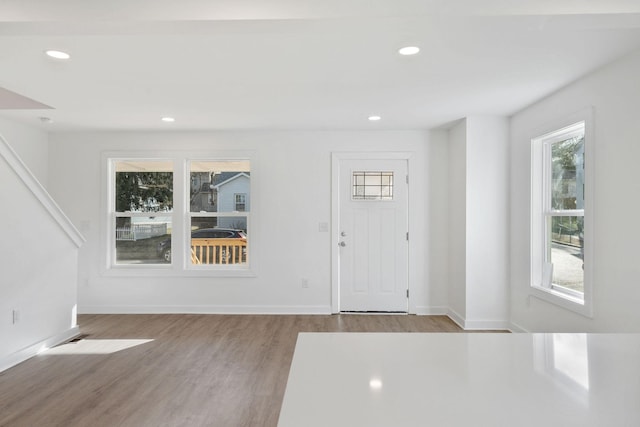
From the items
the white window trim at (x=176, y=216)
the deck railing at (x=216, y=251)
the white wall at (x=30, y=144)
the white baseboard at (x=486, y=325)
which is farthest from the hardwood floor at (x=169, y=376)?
the white wall at (x=30, y=144)

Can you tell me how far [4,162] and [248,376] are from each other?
2693 millimetres

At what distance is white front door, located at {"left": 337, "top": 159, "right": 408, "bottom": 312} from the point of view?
4953 mm

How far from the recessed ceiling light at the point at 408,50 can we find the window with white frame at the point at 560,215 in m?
1.56

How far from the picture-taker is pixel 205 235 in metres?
5.14

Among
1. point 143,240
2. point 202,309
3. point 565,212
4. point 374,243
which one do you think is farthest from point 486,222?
point 143,240

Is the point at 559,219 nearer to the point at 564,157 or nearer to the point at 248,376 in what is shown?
the point at 564,157

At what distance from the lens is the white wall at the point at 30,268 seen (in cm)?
328

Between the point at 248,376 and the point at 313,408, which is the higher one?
the point at 313,408

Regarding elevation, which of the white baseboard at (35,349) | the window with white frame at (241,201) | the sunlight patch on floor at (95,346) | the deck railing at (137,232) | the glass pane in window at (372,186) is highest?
the glass pane in window at (372,186)

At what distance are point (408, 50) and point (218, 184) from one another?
330 centimetres

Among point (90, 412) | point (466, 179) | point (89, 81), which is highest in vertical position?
point (89, 81)

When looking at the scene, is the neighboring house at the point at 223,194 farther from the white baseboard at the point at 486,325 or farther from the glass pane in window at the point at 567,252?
the glass pane in window at the point at 567,252

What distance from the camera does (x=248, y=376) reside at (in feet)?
9.95

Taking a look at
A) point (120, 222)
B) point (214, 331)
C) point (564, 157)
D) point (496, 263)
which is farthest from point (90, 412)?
point (564, 157)
